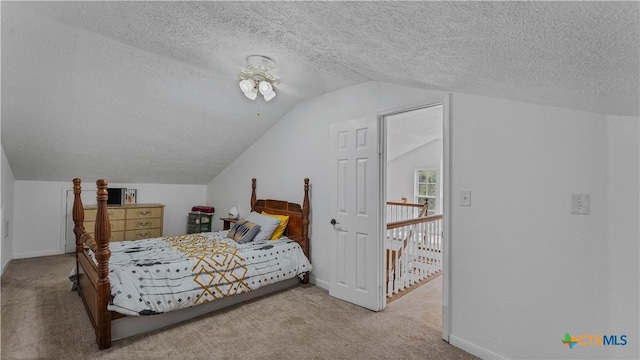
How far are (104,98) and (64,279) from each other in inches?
89.9

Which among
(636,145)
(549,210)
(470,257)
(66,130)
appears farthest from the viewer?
(66,130)

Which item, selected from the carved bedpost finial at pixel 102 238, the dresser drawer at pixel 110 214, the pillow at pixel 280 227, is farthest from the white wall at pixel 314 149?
the carved bedpost finial at pixel 102 238

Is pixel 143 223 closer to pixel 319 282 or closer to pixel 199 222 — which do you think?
pixel 199 222

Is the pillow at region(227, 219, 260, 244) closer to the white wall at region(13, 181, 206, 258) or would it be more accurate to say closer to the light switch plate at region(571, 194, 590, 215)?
the white wall at region(13, 181, 206, 258)

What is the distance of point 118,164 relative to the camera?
14.6 feet

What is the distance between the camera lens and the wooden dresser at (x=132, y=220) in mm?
4584

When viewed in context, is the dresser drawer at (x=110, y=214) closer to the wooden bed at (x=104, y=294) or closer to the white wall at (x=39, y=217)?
the white wall at (x=39, y=217)

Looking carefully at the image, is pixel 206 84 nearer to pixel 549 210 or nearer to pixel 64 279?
pixel 64 279

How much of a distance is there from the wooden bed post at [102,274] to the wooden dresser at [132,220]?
2.92 meters

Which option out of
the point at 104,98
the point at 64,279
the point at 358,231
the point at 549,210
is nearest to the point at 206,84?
the point at 104,98

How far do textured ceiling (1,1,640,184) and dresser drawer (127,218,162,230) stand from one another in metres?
0.79

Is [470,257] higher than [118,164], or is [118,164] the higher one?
[118,164]

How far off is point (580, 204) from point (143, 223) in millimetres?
5722

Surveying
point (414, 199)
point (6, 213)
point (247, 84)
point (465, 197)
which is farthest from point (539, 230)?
point (6, 213)
